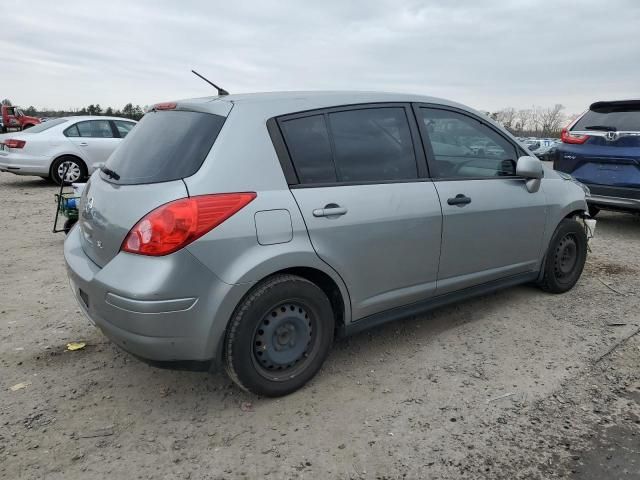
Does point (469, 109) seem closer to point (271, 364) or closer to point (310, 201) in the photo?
point (310, 201)

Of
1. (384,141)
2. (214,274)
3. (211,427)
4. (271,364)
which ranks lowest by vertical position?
(211,427)

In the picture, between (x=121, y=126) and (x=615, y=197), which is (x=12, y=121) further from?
(x=615, y=197)

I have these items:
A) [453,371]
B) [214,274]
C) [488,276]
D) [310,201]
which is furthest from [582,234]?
[214,274]

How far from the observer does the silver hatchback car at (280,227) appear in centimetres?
243

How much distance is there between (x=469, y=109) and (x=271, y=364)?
238 cm

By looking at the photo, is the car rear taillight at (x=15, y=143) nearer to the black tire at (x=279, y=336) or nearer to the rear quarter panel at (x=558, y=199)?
the black tire at (x=279, y=336)

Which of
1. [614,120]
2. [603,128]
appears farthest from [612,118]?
[603,128]

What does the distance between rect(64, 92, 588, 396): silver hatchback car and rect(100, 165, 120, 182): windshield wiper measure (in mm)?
21

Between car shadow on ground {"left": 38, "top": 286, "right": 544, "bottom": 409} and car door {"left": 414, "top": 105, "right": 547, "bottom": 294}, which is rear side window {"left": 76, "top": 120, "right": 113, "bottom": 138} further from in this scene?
car door {"left": 414, "top": 105, "right": 547, "bottom": 294}

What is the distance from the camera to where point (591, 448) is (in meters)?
2.45

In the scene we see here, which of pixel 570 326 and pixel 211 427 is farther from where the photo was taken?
pixel 570 326

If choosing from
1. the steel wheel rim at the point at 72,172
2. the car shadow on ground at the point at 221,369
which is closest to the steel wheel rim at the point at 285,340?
the car shadow on ground at the point at 221,369

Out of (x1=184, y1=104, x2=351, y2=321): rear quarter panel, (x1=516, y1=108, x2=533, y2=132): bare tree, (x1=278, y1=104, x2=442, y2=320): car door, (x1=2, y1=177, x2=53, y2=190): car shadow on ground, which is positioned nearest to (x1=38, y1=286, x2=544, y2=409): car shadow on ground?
(x1=278, y1=104, x2=442, y2=320): car door

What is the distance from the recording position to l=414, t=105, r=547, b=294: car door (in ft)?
11.2
